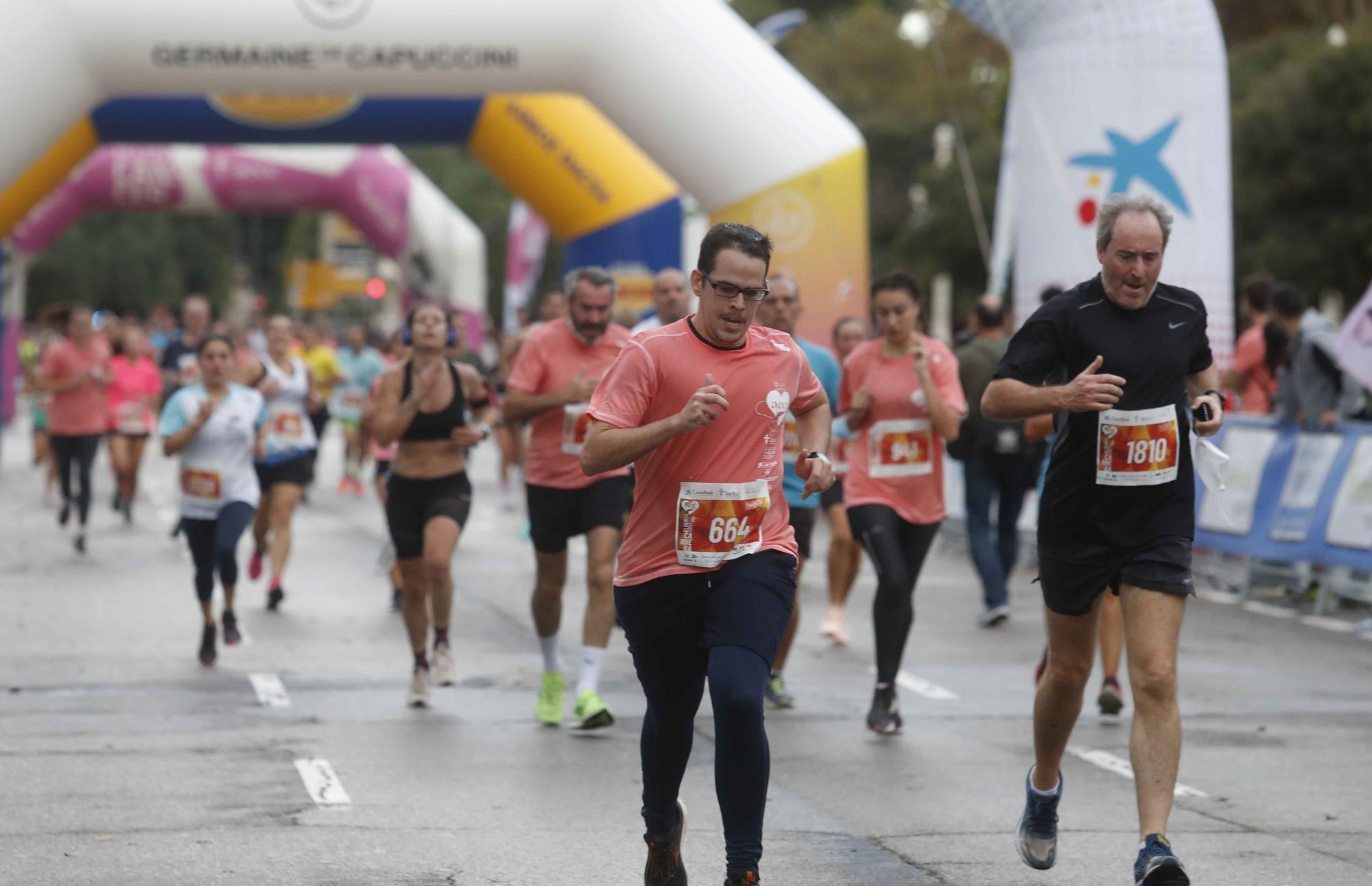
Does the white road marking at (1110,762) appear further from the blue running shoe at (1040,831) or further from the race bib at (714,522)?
the race bib at (714,522)

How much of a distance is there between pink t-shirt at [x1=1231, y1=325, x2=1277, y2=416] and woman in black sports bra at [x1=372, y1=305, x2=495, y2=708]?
7.15 m

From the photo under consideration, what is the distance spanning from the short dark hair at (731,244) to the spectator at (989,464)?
22.4 feet

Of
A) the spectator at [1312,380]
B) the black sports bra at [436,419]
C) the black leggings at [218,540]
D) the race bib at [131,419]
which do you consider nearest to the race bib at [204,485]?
the black leggings at [218,540]

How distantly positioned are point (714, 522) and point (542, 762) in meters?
2.86

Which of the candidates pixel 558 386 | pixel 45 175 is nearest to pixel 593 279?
pixel 558 386

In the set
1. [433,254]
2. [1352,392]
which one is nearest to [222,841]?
[1352,392]

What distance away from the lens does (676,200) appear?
20469mm

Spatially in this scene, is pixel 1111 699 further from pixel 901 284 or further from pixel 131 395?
pixel 131 395

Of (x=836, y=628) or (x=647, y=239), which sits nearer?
(x=836, y=628)

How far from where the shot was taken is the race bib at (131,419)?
18.5 meters

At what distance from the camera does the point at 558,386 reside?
29.3 feet

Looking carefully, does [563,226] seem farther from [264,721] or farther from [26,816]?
[26,816]

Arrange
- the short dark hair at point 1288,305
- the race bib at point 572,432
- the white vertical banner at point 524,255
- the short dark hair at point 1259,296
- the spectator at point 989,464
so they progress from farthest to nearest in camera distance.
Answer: the white vertical banner at point 524,255 → the short dark hair at point 1259,296 → the short dark hair at point 1288,305 → the spectator at point 989,464 → the race bib at point 572,432

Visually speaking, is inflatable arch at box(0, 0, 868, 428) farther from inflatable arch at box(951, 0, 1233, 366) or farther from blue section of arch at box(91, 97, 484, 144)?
blue section of arch at box(91, 97, 484, 144)
